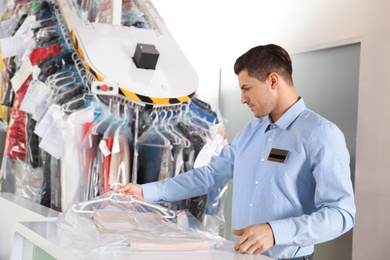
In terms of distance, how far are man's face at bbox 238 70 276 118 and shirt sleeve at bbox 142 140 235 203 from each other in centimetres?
33

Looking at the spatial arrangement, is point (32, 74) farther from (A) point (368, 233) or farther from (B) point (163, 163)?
(A) point (368, 233)

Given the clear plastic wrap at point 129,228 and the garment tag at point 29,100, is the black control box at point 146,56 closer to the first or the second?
the garment tag at point 29,100

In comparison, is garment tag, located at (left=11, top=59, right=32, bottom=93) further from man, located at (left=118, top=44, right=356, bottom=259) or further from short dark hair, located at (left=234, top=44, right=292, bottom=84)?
short dark hair, located at (left=234, top=44, right=292, bottom=84)

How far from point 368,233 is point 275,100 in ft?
5.87

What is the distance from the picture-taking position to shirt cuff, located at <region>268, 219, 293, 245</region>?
1.68m

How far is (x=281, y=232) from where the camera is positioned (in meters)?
1.70

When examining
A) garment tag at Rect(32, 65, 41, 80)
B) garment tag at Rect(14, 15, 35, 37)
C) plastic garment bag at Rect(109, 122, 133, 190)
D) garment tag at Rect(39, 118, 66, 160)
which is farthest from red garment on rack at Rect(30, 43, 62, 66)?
plastic garment bag at Rect(109, 122, 133, 190)

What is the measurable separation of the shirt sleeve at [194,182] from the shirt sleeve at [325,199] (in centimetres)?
53

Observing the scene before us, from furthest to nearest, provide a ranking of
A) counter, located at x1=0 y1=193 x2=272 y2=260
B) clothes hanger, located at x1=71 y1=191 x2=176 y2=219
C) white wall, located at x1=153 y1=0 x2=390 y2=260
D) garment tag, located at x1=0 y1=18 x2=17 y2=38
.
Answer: garment tag, located at x1=0 y1=18 x2=17 y2=38 → white wall, located at x1=153 y1=0 x2=390 y2=260 → clothes hanger, located at x1=71 y1=191 x2=176 y2=219 → counter, located at x1=0 y1=193 x2=272 y2=260

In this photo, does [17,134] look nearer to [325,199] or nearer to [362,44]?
[325,199]

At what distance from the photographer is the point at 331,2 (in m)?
3.83

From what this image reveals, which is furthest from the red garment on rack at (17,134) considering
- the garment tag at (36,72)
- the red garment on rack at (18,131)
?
the garment tag at (36,72)

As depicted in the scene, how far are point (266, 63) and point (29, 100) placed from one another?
5.20 feet

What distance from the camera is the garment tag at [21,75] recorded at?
3109mm
